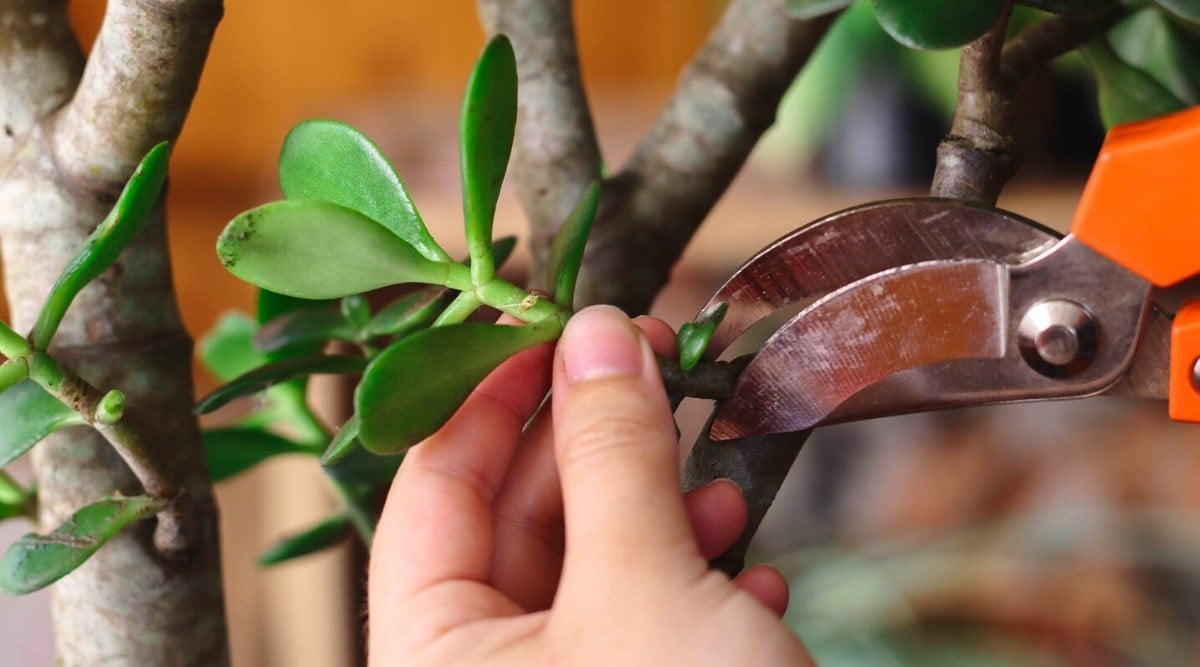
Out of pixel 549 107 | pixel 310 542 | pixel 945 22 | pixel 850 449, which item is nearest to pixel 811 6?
pixel 945 22

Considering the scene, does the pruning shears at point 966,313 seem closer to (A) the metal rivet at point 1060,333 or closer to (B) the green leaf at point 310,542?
(A) the metal rivet at point 1060,333

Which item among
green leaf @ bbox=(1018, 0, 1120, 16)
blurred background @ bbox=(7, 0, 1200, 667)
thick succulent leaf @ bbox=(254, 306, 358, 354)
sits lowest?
blurred background @ bbox=(7, 0, 1200, 667)

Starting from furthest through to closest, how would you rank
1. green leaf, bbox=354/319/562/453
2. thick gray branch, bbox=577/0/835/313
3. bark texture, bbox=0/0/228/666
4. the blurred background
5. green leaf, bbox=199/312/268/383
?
the blurred background < green leaf, bbox=199/312/268/383 < thick gray branch, bbox=577/0/835/313 < bark texture, bbox=0/0/228/666 < green leaf, bbox=354/319/562/453

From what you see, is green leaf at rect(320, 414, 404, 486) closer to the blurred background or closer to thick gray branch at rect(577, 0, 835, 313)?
thick gray branch at rect(577, 0, 835, 313)

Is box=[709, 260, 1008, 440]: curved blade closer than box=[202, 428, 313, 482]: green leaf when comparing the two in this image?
Yes

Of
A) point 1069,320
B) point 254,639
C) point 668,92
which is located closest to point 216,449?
point 1069,320

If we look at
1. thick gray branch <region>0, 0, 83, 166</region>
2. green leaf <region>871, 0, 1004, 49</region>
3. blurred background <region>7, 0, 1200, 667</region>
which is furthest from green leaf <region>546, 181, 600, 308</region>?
blurred background <region>7, 0, 1200, 667</region>

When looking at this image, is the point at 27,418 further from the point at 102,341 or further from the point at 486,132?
the point at 486,132

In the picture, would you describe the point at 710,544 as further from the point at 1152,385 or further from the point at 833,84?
the point at 833,84
